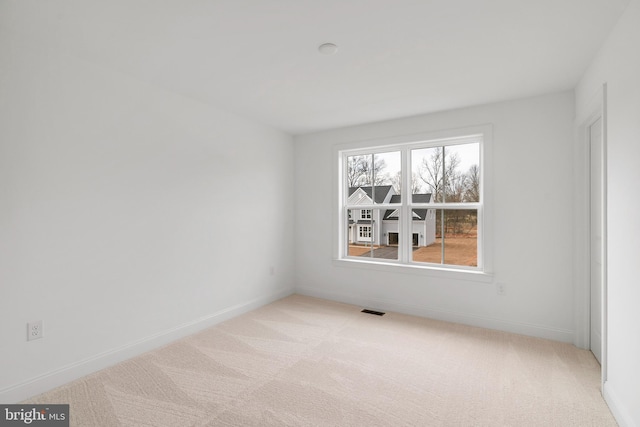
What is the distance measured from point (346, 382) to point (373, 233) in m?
2.30

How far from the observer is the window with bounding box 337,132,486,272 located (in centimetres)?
363

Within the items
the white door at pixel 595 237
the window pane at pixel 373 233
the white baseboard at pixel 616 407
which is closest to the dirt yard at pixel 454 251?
the window pane at pixel 373 233

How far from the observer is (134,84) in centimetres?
275

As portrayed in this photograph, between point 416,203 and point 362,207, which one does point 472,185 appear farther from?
point 362,207

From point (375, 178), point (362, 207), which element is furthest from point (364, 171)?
point (362, 207)

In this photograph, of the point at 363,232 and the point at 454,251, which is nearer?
the point at 454,251

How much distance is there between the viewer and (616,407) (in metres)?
1.91

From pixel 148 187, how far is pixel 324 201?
232 cm

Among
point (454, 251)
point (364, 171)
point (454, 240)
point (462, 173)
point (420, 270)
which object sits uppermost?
point (364, 171)

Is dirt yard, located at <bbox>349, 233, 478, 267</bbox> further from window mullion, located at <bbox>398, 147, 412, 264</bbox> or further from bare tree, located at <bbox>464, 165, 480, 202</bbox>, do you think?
bare tree, located at <bbox>464, 165, 480, 202</bbox>

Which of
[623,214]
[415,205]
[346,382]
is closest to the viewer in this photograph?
[623,214]

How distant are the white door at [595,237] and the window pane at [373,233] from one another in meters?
1.92

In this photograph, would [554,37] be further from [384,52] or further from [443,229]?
[443,229]

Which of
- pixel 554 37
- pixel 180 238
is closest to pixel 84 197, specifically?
pixel 180 238
